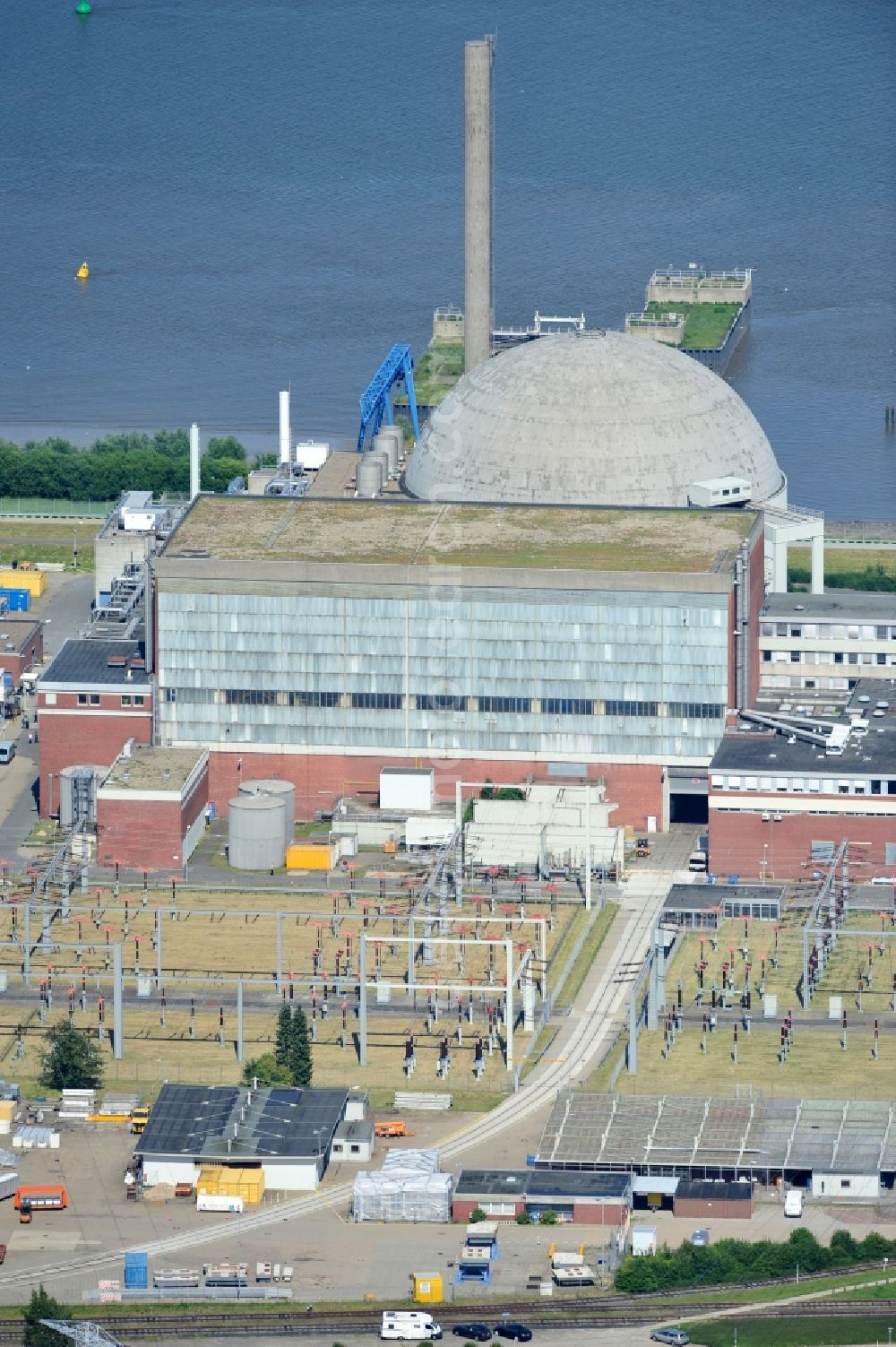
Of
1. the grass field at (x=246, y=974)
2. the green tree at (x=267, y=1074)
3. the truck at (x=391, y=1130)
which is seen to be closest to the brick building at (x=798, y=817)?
the grass field at (x=246, y=974)

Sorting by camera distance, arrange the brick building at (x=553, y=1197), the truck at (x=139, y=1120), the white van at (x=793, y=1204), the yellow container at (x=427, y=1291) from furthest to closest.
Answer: the truck at (x=139, y=1120) → the white van at (x=793, y=1204) → the brick building at (x=553, y=1197) → the yellow container at (x=427, y=1291)

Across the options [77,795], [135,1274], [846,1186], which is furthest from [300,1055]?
[77,795]

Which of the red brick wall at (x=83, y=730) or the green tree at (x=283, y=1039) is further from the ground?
the red brick wall at (x=83, y=730)

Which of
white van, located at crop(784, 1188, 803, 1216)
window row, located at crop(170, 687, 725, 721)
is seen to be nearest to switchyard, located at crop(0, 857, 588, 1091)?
window row, located at crop(170, 687, 725, 721)

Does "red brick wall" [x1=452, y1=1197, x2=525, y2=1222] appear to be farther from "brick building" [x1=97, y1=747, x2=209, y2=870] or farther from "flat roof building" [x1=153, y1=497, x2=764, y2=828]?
"flat roof building" [x1=153, y1=497, x2=764, y2=828]

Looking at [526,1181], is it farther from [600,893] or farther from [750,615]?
[750,615]

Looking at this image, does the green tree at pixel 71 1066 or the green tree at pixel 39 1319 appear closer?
the green tree at pixel 39 1319

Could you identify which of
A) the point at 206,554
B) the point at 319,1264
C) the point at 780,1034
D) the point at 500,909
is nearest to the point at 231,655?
the point at 206,554

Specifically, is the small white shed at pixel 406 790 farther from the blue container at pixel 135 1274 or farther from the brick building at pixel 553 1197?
the blue container at pixel 135 1274
